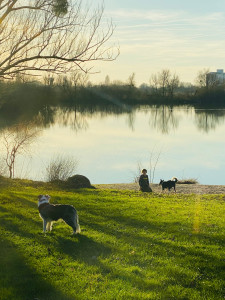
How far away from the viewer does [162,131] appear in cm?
6222

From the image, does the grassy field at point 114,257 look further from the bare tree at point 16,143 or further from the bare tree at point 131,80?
the bare tree at point 131,80

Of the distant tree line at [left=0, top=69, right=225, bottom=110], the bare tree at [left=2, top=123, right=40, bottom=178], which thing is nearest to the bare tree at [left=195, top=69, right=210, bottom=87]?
the distant tree line at [left=0, top=69, right=225, bottom=110]

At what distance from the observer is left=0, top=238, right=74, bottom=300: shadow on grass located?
6016 millimetres

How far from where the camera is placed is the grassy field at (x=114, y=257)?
6352 mm

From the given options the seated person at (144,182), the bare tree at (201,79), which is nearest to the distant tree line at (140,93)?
the bare tree at (201,79)

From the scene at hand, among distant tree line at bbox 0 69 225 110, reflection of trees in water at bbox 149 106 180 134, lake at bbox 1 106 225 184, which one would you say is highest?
distant tree line at bbox 0 69 225 110

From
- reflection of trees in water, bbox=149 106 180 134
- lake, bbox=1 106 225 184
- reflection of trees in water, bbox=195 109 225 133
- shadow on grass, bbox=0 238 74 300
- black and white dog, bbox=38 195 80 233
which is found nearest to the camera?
shadow on grass, bbox=0 238 74 300

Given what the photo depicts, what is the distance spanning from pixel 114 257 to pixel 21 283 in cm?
229

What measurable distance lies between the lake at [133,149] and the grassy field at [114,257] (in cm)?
1941

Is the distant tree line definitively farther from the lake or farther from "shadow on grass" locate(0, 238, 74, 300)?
"shadow on grass" locate(0, 238, 74, 300)

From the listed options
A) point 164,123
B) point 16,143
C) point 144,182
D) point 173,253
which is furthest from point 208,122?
point 173,253

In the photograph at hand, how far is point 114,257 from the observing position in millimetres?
8047

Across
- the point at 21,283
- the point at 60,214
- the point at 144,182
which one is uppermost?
the point at 60,214

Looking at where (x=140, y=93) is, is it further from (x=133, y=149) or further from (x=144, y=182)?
(x=144, y=182)
